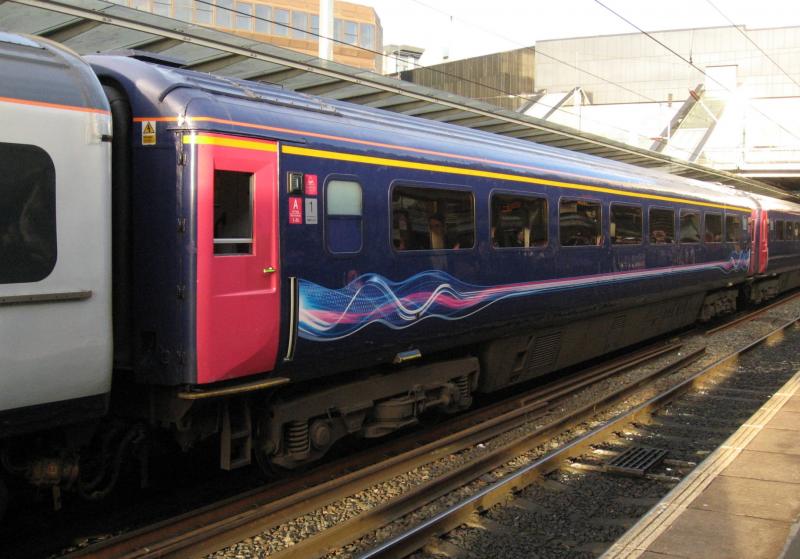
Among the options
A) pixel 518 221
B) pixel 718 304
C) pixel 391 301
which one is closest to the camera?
pixel 391 301

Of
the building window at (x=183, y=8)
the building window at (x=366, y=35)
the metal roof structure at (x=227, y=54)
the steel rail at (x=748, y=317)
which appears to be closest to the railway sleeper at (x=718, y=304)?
the steel rail at (x=748, y=317)

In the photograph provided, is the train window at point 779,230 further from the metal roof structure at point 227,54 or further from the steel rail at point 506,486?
the steel rail at point 506,486

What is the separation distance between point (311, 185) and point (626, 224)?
631 centimetres

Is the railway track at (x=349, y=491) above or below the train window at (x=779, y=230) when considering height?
below

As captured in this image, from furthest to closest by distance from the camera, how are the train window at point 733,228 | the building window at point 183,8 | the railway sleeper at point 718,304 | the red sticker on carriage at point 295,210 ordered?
the building window at point 183,8 → the railway sleeper at point 718,304 → the train window at point 733,228 → the red sticker on carriage at point 295,210

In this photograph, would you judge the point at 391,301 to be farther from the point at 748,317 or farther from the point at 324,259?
the point at 748,317

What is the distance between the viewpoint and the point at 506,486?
19.4 ft

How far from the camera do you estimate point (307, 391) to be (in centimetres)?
592

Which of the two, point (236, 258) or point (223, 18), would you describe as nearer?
point (236, 258)

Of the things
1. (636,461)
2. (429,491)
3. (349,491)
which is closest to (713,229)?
(636,461)

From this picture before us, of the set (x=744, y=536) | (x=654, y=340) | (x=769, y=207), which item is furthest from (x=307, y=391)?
(x=769, y=207)

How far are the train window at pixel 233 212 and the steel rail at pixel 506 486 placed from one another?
212 centimetres

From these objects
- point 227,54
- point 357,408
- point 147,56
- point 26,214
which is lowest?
point 357,408

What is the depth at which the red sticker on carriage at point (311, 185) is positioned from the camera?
548cm
